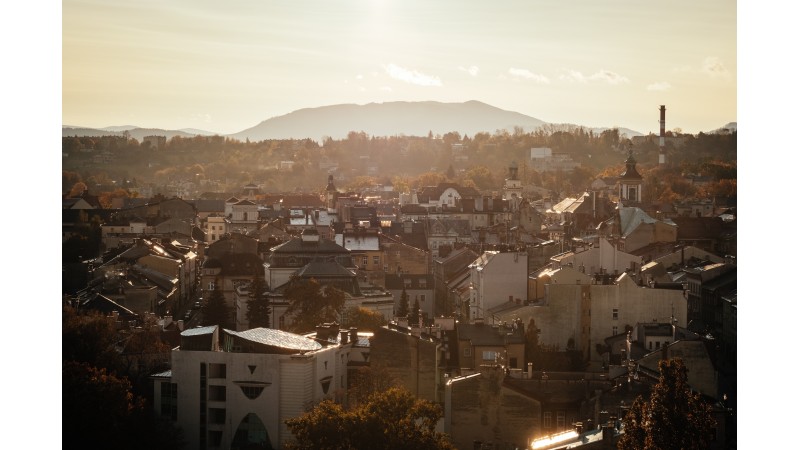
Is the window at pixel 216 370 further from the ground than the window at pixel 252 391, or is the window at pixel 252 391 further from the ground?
the window at pixel 216 370

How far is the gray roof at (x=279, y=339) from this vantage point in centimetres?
1544

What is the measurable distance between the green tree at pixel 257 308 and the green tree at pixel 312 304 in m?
0.41

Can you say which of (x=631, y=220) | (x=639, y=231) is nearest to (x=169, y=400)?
(x=639, y=231)

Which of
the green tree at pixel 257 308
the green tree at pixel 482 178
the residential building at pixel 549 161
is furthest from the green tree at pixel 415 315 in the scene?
the residential building at pixel 549 161

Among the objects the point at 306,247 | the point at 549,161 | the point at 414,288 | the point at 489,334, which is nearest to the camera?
the point at 489,334

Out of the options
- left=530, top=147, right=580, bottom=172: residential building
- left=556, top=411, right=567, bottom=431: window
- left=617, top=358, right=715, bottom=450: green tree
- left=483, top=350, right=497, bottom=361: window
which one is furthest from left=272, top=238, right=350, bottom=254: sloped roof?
left=530, top=147, right=580, bottom=172: residential building

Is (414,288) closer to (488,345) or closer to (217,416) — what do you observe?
(488,345)

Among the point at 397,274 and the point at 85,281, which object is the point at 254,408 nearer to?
the point at 85,281

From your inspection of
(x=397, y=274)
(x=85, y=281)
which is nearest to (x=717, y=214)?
(x=397, y=274)

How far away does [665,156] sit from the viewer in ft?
184

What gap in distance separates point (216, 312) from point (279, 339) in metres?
7.62

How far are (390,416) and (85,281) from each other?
13879mm

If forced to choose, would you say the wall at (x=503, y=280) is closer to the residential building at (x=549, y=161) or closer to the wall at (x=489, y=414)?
the wall at (x=489, y=414)

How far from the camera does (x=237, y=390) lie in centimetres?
1510
